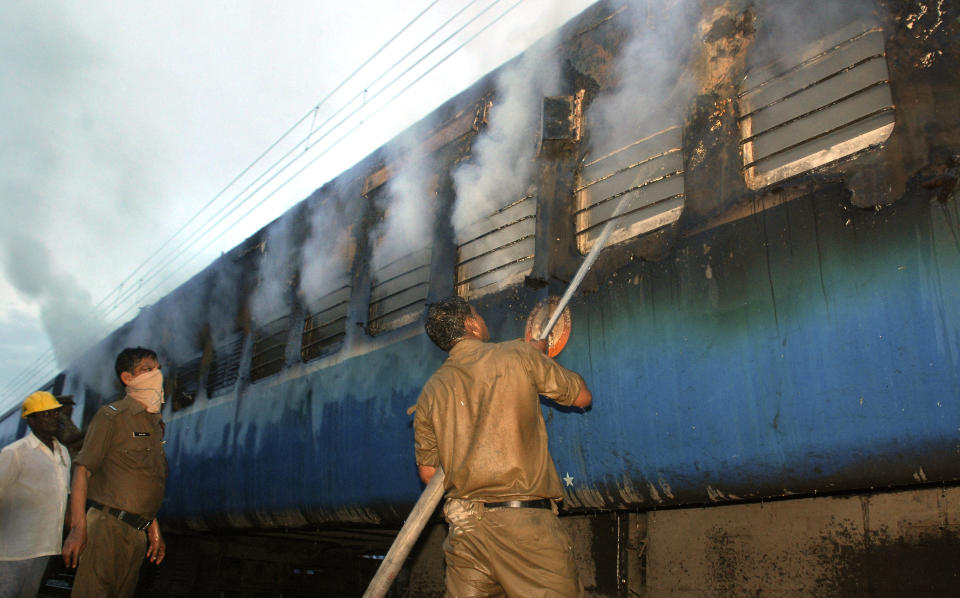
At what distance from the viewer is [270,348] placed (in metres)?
5.76

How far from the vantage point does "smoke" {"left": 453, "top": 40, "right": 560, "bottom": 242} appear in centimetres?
376

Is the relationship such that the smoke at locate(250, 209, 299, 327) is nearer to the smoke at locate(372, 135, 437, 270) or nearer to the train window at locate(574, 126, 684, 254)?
the smoke at locate(372, 135, 437, 270)

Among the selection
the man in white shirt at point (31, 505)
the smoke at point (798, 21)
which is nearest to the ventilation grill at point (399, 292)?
the man in white shirt at point (31, 505)

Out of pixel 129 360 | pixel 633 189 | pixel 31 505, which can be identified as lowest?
pixel 31 505

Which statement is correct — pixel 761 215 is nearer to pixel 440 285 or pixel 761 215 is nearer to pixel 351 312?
pixel 440 285

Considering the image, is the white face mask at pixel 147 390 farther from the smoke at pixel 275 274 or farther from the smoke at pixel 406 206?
the smoke at pixel 275 274

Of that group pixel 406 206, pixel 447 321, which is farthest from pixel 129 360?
pixel 447 321

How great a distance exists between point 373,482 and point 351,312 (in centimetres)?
127

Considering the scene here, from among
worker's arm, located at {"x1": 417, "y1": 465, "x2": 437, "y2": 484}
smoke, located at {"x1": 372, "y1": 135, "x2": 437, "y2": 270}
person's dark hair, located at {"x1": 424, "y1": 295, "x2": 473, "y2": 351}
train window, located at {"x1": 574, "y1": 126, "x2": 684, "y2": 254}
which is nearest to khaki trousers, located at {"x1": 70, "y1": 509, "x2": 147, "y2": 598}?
worker's arm, located at {"x1": 417, "y1": 465, "x2": 437, "y2": 484}

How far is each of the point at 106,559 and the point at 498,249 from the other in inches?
99.6

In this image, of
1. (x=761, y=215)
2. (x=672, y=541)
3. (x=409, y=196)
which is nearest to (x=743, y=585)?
(x=672, y=541)

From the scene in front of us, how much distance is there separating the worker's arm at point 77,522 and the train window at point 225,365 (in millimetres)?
2889

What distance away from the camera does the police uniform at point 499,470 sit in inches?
82.9

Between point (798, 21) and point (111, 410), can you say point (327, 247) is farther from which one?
point (798, 21)
